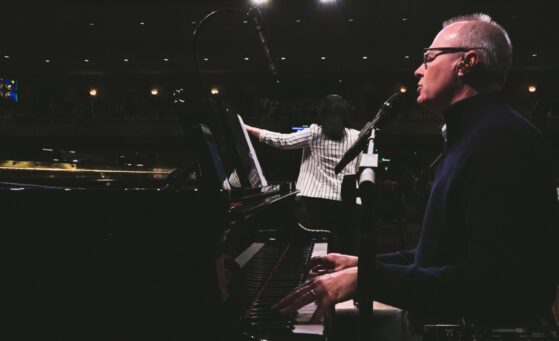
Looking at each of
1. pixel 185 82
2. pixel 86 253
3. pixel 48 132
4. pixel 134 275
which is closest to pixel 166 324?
pixel 134 275

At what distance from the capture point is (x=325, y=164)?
3.47m

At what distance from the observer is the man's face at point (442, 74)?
1275mm

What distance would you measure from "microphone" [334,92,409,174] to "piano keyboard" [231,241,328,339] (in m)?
0.40

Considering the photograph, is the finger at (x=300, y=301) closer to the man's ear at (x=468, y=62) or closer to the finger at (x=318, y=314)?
the finger at (x=318, y=314)

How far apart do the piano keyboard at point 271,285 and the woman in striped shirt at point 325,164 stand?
1222 mm

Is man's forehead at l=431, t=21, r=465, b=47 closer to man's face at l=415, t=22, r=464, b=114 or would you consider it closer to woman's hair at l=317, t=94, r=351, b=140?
man's face at l=415, t=22, r=464, b=114

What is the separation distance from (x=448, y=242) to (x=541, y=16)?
13.2m

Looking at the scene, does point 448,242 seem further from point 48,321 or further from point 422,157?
point 422,157

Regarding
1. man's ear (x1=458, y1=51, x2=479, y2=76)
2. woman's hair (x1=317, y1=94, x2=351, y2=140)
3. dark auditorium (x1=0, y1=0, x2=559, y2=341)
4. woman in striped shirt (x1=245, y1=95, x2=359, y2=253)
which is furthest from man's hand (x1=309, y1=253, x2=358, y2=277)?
woman's hair (x1=317, y1=94, x2=351, y2=140)

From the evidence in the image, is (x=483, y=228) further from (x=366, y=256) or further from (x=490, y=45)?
(x=490, y=45)

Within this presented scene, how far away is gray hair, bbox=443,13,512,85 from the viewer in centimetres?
123

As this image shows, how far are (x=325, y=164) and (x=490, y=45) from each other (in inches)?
89.2

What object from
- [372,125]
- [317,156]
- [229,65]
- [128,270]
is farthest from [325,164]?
[229,65]

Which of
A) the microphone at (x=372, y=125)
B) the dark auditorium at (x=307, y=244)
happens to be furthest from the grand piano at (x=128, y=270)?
the microphone at (x=372, y=125)
